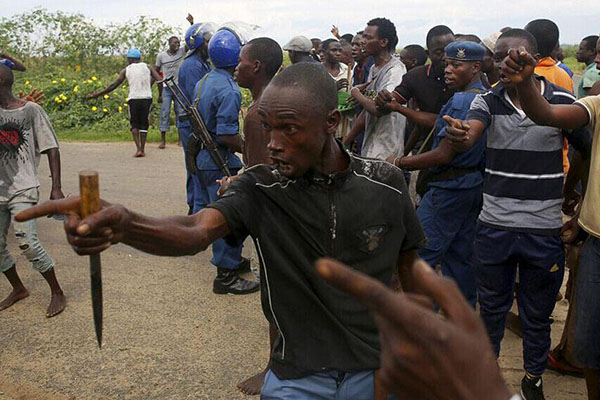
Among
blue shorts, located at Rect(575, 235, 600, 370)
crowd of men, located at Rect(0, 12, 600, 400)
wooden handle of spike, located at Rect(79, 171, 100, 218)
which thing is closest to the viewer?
crowd of men, located at Rect(0, 12, 600, 400)

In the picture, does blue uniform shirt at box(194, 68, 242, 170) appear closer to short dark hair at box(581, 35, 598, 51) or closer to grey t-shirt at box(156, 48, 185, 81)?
short dark hair at box(581, 35, 598, 51)

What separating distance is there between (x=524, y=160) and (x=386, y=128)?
1.80 metres

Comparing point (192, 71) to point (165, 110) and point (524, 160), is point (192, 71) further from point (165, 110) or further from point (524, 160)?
point (165, 110)

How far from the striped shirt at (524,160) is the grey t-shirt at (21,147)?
325cm

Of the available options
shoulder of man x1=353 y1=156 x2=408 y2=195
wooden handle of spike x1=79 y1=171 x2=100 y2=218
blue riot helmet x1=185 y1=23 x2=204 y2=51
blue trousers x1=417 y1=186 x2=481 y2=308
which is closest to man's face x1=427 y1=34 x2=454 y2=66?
blue trousers x1=417 y1=186 x2=481 y2=308

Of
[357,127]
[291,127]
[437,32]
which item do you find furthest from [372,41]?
[291,127]

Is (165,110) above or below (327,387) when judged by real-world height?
below

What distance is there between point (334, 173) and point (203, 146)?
310 cm

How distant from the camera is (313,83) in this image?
2098mm

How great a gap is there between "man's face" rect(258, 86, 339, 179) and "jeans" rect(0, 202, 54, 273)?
3.11 m

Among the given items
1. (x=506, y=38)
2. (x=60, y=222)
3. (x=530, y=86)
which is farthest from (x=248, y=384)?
(x=60, y=222)

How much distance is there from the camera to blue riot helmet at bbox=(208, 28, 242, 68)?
4797 millimetres

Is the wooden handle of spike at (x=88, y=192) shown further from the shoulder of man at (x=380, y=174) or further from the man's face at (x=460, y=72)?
the man's face at (x=460, y=72)

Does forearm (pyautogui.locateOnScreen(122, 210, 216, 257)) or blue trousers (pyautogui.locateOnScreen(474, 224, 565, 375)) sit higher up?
forearm (pyautogui.locateOnScreen(122, 210, 216, 257))
